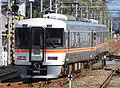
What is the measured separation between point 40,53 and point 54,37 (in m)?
0.94

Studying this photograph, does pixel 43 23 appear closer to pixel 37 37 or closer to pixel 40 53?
pixel 37 37

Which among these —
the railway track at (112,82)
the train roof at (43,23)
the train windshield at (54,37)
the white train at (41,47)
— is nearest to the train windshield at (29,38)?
the white train at (41,47)

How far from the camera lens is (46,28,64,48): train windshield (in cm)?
1623

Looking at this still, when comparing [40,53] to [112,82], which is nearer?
[40,53]

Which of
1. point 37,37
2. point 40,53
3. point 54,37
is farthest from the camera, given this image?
point 54,37

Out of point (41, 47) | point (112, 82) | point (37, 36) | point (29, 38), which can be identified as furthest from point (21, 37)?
point (112, 82)

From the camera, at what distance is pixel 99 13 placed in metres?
64.8

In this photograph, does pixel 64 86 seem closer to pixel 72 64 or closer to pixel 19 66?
pixel 19 66

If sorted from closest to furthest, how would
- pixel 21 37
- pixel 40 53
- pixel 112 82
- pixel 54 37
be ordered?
pixel 40 53, pixel 54 37, pixel 21 37, pixel 112 82

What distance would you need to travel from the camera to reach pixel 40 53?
1606 cm

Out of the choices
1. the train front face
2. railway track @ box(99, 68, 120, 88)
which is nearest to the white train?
the train front face

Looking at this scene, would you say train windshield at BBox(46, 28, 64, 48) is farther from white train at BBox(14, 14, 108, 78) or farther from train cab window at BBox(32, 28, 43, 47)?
train cab window at BBox(32, 28, 43, 47)

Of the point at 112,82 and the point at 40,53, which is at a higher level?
the point at 40,53

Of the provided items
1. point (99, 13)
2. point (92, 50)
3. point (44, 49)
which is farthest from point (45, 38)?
point (99, 13)
